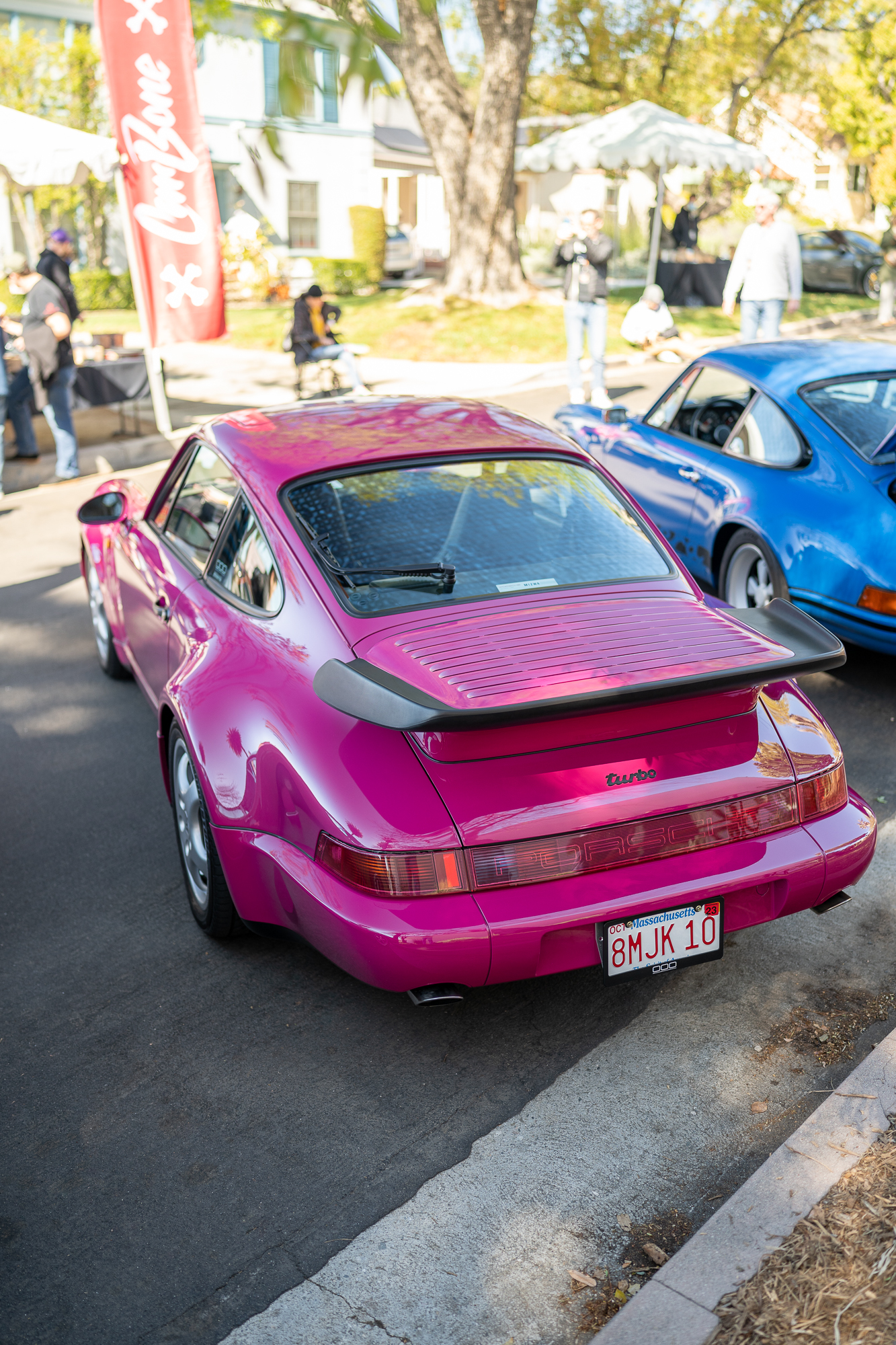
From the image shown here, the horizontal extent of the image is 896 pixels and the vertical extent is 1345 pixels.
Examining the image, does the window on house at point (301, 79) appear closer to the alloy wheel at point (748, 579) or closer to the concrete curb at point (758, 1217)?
the concrete curb at point (758, 1217)

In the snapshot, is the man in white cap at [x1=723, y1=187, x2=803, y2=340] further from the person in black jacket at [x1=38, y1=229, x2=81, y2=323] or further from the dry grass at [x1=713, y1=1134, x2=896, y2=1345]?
the dry grass at [x1=713, y1=1134, x2=896, y2=1345]

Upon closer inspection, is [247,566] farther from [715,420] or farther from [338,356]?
[338,356]

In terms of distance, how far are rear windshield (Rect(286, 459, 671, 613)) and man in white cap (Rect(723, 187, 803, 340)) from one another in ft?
29.4

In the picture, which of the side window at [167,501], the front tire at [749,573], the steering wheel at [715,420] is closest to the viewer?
the side window at [167,501]

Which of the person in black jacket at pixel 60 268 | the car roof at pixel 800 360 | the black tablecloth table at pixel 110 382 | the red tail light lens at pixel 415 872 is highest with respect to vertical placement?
Answer: the person in black jacket at pixel 60 268

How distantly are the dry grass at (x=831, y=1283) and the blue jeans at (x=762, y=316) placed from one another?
11.7m

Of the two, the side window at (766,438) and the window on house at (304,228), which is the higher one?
the window on house at (304,228)

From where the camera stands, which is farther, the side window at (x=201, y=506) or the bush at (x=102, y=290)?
the bush at (x=102, y=290)

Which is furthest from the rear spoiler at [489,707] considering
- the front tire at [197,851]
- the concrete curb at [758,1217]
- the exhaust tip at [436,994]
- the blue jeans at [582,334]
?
the blue jeans at [582,334]

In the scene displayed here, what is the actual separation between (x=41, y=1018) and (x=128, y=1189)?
0.84 meters

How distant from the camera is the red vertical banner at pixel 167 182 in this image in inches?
401

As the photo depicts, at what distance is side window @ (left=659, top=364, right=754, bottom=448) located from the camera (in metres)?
7.05

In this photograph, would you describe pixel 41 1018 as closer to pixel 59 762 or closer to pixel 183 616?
pixel 183 616

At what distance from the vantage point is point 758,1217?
2.55 metres
